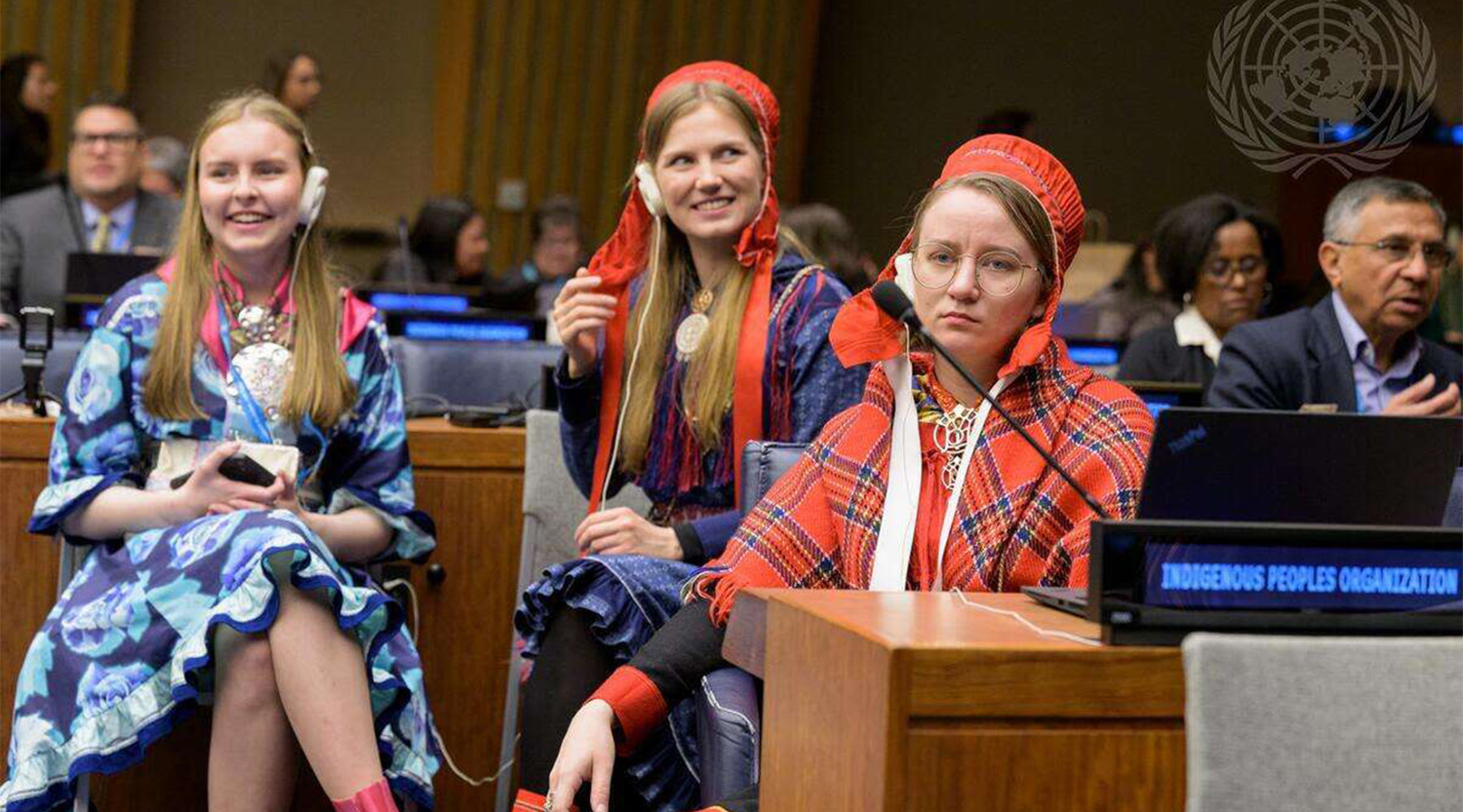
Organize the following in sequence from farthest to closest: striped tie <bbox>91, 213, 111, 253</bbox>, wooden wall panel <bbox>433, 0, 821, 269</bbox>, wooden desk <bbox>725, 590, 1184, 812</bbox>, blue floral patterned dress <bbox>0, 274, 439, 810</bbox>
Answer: wooden wall panel <bbox>433, 0, 821, 269</bbox>, striped tie <bbox>91, 213, 111, 253</bbox>, blue floral patterned dress <bbox>0, 274, 439, 810</bbox>, wooden desk <bbox>725, 590, 1184, 812</bbox>

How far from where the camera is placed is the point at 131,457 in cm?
282

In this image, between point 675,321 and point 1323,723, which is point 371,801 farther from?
point 1323,723

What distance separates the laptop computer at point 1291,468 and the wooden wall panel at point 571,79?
7.40m

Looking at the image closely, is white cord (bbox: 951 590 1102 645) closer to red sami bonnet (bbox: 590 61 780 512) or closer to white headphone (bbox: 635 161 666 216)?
red sami bonnet (bbox: 590 61 780 512)

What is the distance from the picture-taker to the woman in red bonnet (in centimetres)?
278

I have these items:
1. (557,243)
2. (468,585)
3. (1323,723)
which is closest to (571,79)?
(557,243)

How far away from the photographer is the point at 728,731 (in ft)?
6.72

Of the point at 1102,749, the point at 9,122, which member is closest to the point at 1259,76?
the point at 1102,749

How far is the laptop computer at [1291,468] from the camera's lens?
1.63 meters

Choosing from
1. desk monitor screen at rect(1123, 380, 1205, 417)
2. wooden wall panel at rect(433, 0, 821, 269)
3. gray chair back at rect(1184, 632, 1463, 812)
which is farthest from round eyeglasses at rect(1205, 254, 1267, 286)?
wooden wall panel at rect(433, 0, 821, 269)

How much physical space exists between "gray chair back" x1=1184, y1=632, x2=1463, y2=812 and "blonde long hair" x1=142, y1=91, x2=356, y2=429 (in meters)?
1.83

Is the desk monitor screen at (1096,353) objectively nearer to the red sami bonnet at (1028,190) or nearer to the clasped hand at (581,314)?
the clasped hand at (581,314)

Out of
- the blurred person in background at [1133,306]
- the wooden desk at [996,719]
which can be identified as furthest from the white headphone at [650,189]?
the blurred person in background at [1133,306]

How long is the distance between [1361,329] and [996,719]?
2.21 m
